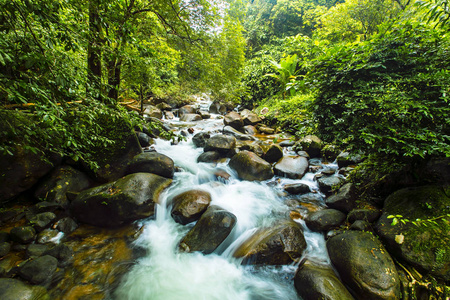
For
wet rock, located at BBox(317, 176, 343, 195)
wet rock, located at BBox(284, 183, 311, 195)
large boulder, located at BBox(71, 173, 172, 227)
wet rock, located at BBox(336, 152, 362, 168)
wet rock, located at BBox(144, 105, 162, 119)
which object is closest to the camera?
large boulder, located at BBox(71, 173, 172, 227)

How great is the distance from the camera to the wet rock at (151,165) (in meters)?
5.29

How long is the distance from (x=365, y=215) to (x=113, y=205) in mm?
5090

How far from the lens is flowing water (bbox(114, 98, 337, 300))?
10.2 feet

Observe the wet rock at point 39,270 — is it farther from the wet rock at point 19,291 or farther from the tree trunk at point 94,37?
the tree trunk at point 94,37

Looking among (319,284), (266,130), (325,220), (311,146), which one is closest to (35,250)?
(319,284)

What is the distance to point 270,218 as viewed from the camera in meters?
4.60

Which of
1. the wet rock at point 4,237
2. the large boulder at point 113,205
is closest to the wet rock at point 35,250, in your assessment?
the wet rock at point 4,237

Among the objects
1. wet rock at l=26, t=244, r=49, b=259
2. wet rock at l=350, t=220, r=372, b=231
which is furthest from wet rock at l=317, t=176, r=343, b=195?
wet rock at l=26, t=244, r=49, b=259

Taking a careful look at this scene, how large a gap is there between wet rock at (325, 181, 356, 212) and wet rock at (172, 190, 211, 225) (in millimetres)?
2934

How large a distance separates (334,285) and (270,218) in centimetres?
201

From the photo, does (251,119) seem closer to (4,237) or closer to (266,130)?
(266,130)

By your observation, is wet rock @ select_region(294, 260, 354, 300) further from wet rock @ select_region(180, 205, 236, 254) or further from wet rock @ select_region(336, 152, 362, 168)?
wet rock @ select_region(336, 152, 362, 168)

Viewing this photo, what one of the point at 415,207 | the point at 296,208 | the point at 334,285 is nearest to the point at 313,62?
the point at 415,207

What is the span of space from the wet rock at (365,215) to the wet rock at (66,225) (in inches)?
223
